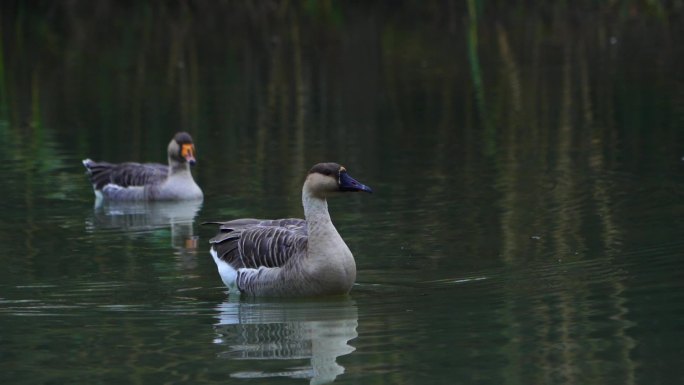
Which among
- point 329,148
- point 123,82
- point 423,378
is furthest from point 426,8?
point 423,378

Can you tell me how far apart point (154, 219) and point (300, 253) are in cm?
548

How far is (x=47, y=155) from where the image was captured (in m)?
20.2

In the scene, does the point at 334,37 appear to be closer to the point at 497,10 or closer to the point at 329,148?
the point at 497,10

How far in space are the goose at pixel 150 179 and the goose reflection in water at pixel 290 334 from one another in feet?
20.0

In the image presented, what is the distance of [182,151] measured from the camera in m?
18.1

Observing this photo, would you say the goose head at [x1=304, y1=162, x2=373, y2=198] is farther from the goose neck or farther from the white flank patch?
the white flank patch

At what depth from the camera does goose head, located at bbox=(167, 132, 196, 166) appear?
711 inches

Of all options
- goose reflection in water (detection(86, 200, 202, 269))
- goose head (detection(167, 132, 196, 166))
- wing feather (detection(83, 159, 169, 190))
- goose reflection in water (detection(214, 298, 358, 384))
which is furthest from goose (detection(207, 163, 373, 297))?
wing feather (detection(83, 159, 169, 190))

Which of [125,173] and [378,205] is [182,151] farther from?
[378,205]

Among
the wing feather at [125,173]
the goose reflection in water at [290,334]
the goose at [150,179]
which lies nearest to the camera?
the goose reflection in water at [290,334]

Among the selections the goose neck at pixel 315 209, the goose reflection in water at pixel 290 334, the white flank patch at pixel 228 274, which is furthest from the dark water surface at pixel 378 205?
the goose neck at pixel 315 209

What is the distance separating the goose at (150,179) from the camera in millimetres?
17656

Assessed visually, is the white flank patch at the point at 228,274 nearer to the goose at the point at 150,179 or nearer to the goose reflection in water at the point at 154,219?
the goose reflection in water at the point at 154,219

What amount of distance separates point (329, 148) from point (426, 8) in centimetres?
2123
